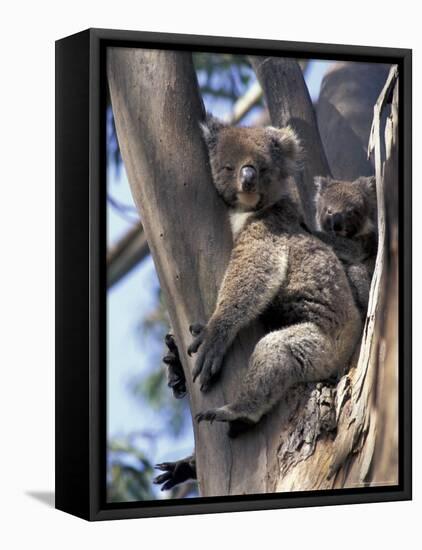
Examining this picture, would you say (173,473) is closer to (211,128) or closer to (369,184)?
(211,128)

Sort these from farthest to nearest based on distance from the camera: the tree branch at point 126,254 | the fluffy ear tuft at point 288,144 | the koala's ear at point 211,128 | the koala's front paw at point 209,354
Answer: the fluffy ear tuft at point 288,144, the koala's ear at point 211,128, the koala's front paw at point 209,354, the tree branch at point 126,254

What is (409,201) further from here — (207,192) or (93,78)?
(93,78)

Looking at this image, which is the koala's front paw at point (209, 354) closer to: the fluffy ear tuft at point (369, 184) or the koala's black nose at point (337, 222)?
the koala's black nose at point (337, 222)

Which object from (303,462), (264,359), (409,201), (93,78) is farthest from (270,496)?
(93,78)

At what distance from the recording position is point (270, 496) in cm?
569

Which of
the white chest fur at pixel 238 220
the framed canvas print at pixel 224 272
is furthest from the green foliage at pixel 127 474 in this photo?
the white chest fur at pixel 238 220

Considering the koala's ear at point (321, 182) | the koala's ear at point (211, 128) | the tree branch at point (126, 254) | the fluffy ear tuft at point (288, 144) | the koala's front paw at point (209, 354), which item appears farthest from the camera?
the koala's ear at point (321, 182)

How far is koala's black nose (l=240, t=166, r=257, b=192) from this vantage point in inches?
223

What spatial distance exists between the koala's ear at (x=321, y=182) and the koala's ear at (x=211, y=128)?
554 mm

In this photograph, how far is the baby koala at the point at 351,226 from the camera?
19.5 ft

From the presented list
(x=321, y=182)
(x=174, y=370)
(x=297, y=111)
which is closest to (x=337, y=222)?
(x=321, y=182)

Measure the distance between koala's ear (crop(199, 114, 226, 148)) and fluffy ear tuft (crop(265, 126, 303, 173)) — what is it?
9.5 inches

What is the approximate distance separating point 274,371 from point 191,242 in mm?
687

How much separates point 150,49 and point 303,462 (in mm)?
1992
